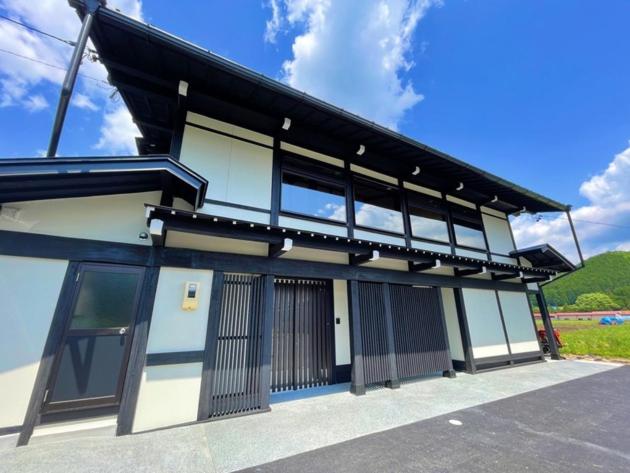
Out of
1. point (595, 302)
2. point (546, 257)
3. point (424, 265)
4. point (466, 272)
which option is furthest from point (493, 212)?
point (595, 302)

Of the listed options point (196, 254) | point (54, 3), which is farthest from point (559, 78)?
point (54, 3)

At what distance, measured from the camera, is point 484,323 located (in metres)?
6.98

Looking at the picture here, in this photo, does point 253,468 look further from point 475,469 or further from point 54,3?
point 54,3

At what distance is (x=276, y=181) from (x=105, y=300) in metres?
3.27

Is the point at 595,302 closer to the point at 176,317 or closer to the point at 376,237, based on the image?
the point at 376,237

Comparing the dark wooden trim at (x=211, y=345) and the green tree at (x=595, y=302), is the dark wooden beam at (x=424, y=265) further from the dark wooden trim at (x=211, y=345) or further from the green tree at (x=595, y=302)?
the green tree at (x=595, y=302)

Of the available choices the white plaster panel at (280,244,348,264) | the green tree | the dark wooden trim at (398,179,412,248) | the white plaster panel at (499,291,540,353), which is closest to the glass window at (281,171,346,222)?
the white plaster panel at (280,244,348,264)

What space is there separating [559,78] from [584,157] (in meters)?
6.70

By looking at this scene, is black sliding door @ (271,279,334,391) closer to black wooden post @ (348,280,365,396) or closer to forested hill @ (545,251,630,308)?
black wooden post @ (348,280,365,396)

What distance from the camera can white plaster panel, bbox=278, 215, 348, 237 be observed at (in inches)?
185

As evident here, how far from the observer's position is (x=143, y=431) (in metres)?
3.09

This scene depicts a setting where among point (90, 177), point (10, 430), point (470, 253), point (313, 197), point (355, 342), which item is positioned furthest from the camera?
point (470, 253)

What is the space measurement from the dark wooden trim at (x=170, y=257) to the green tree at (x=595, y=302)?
262 ft

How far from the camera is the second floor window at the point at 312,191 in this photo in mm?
4945
